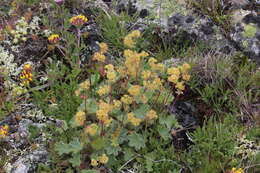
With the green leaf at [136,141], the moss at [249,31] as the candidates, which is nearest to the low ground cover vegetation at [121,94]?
the green leaf at [136,141]

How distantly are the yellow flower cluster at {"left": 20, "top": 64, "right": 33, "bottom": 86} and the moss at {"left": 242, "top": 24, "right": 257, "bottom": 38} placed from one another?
2.24m

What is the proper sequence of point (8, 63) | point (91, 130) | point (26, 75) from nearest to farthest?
point (91, 130)
point (26, 75)
point (8, 63)

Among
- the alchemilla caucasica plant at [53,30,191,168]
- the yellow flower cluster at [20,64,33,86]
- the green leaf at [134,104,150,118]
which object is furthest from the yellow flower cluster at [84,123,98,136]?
the yellow flower cluster at [20,64,33,86]

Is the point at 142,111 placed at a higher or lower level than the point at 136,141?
higher

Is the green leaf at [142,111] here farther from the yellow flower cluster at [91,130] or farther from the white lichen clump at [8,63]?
the white lichen clump at [8,63]

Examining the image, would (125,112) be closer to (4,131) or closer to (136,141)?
(136,141)

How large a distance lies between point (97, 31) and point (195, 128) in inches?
66.9

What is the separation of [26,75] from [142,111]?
49.3 inches

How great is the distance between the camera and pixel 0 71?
3592 millimetres

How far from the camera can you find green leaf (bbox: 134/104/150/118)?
2.87m

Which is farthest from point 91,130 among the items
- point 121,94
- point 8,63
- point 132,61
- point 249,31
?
point 249,31

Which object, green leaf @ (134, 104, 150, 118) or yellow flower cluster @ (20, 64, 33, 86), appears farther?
yellow flower cluster @ (20, 64, 33, 86)

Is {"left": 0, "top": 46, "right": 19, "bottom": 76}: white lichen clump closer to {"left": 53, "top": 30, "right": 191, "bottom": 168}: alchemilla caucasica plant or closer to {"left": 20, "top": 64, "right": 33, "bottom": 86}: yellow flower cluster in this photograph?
{"left": 20, "top": 64, "right": 33, "bottom": 86}: yellow flower cluster

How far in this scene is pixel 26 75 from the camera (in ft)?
11.3
